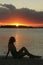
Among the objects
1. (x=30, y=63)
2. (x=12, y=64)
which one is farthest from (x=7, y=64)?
(x=30, y=63)

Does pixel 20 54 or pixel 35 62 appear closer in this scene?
pixel 35 62

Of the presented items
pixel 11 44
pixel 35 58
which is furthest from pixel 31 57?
pixel 11 44

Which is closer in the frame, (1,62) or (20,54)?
(1,62)

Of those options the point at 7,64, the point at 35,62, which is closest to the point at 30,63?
the point at 35,62

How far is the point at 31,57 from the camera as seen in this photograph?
14.3 meters

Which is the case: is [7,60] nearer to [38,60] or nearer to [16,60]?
[16,60]

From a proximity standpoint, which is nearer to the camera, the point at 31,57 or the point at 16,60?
the point at 16,60

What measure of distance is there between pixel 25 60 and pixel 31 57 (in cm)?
95

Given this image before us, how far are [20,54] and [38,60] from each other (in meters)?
1.28

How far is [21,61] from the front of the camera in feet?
43.3

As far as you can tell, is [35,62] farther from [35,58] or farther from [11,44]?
[11,44]

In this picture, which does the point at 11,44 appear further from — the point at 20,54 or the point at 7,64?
the point at 7,64

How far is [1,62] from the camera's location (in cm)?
1323

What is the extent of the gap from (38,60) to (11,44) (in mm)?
1780
